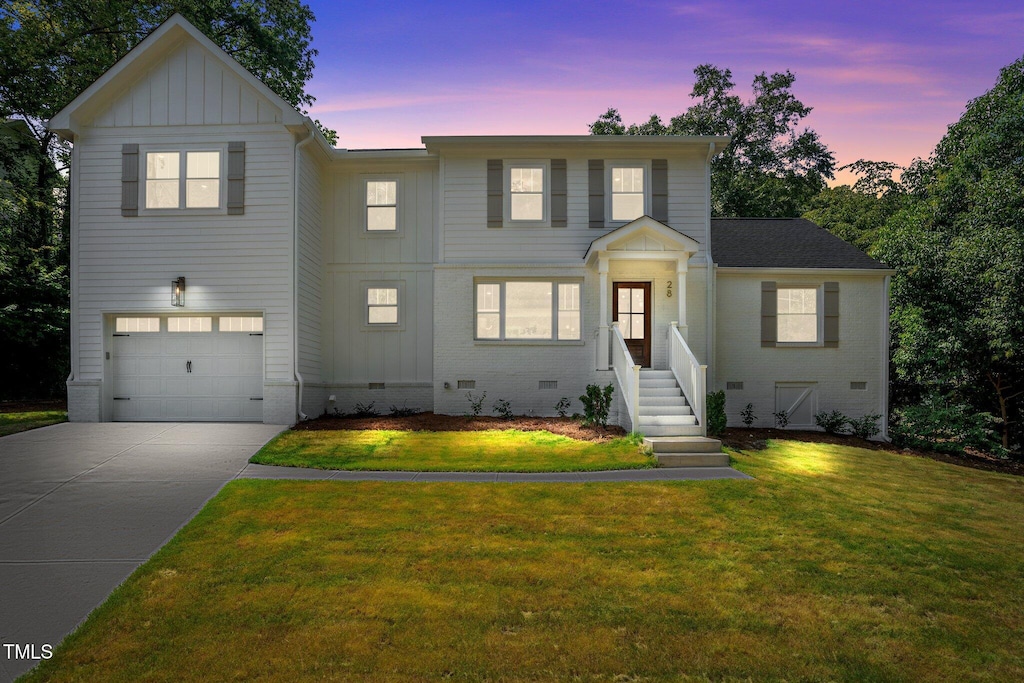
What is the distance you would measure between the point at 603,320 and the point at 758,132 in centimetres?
2164

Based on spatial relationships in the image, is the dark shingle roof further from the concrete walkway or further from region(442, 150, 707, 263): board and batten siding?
the concrete walkway

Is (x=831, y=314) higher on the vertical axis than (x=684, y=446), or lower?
higher

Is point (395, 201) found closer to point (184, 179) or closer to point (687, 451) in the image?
point (184, 179)

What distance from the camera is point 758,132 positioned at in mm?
28906

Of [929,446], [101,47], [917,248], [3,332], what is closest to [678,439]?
[929,446]

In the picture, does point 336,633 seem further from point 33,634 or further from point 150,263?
point 150,263

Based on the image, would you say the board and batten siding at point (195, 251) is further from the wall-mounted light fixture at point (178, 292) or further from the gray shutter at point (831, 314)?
the gray shutter at point (831, 314)

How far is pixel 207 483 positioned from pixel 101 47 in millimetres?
15702

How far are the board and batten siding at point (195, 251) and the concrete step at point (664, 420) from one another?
288 inches

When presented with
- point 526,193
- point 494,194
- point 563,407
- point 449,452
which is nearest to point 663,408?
point 563,407

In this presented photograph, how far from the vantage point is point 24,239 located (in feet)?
59.7

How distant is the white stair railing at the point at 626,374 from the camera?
10492 mm

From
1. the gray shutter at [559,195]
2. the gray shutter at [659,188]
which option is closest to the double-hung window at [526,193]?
the gray shutter at [559,195]

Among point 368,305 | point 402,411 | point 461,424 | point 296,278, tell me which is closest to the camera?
point 461,424
